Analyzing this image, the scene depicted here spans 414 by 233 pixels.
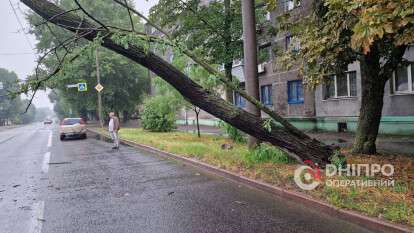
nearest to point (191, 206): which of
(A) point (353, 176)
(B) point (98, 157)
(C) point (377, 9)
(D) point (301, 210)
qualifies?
(D) point (301, 210)

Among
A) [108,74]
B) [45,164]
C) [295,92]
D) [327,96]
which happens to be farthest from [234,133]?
[108,74]

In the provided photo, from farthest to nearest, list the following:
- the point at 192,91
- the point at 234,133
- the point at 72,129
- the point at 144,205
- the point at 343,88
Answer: the point at 72,129, the point at 343,88, the point at 234,133, the point at 192,91, the point at 144,205

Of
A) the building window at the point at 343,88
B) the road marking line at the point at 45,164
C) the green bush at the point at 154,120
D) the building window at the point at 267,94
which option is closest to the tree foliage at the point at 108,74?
the green bush at the point at 154,120

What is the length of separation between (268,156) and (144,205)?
3735mm

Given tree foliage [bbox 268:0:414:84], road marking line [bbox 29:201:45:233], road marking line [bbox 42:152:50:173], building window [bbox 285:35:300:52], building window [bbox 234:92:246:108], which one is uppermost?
building window [bbox 285:35:300:52]

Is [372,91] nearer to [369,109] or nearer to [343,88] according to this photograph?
[369,109]

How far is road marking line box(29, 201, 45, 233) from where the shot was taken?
5.07 m

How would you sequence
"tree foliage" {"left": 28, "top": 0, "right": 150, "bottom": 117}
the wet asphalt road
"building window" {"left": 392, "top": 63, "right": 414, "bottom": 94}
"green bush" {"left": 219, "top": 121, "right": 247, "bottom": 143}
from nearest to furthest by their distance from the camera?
the wet asphalt road < "green bush" {"left": 219, "top": 121, "right": 247, "bottom": 143} < "building window" {"left": 392, "top": 63, "right": 414, "bottom": 94} < "tree foliage" {"left": 28, "top": 0, "right": 150, "bottom": 117}

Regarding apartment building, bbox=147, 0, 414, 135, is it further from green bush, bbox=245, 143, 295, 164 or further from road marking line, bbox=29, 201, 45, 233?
road marking line, bbox=29, 201, 45, 233

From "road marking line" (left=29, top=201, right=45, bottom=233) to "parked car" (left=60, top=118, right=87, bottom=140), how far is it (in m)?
17.6

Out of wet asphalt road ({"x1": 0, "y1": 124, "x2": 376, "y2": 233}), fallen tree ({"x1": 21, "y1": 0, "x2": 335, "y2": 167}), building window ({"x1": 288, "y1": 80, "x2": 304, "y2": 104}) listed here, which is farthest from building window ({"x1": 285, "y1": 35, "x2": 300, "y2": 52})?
wet asphalt road ({"x1": 0, "y1": 124, "x2": 376, "y2": 233})

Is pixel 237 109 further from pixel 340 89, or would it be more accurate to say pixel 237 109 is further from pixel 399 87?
pixel 340 89

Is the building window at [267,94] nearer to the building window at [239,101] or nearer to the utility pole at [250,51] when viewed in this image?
the building window at [239,101]

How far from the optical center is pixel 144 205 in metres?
6.14
